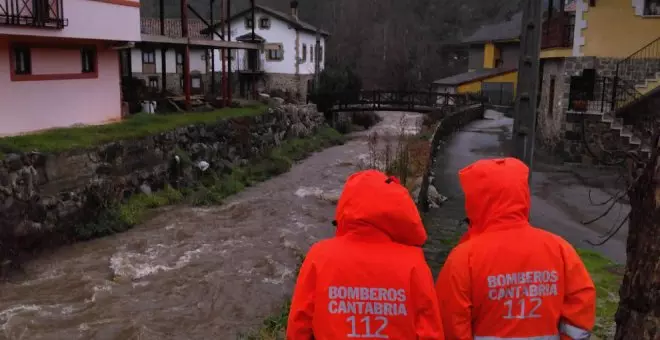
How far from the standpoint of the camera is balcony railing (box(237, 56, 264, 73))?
3891cm

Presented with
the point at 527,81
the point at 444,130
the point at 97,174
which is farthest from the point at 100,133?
the point at 527,81

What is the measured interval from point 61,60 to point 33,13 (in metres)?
2.72

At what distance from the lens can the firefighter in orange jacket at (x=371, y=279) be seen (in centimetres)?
288

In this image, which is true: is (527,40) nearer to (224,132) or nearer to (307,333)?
(307,333)

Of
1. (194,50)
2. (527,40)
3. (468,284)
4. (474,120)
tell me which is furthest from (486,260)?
(194,50)

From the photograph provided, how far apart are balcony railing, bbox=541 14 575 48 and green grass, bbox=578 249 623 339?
460 inches

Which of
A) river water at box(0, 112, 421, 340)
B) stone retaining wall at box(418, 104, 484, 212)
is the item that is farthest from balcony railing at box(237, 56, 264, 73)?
river water at box(0, 112, 421, 340)

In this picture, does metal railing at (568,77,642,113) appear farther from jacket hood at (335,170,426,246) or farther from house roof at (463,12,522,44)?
house roof at (463,12,522,44)

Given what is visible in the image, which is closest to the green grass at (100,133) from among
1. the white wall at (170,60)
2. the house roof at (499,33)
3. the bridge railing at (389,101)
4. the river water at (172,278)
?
the river water at (172,278)

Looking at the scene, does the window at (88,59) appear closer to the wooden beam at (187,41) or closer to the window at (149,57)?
the wooden beam at (187,41)

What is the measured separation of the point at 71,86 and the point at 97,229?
515cm

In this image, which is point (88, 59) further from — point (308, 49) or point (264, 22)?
point (308, 49)

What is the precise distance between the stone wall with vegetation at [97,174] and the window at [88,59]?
293 cm

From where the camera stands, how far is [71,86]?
1670cm
